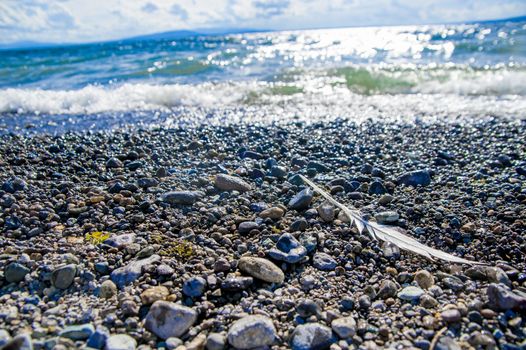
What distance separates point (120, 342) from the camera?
2.13 m

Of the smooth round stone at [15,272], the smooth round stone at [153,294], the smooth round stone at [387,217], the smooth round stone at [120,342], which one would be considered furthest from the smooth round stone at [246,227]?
the smooth round stone at [15,272]

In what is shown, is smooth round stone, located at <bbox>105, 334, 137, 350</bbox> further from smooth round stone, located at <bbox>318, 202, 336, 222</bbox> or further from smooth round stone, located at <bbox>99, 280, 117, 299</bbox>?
smooth round stone, located at <bbox>318, 202, 336, 222</bbox>

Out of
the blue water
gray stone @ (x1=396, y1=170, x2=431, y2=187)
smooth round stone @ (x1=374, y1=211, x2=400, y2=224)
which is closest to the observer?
smooth round stone @ (x1=374, y1=211, x2=400, y2=224)

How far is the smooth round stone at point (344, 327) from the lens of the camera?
2242 millimetres

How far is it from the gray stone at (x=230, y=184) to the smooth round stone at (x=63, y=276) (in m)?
1.74

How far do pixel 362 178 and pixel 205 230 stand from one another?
189 centimetres

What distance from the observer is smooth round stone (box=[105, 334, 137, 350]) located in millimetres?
2102

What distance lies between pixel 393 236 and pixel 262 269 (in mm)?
1133

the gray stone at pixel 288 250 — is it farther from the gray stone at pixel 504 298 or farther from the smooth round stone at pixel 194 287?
the gray stone at pixel 504 298

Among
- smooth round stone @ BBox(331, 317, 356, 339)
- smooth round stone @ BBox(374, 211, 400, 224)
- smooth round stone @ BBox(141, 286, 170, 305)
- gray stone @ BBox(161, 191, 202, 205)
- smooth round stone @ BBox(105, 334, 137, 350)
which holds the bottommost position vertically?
smooth round stone @ BBox(331, 317, 356, 339)

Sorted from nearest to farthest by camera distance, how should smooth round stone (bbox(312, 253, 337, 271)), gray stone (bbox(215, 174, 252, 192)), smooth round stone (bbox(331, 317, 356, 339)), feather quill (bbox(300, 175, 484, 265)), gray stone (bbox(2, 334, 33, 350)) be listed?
gray stone (bbox(2, 334, 33, 350)) → smooth round stone (bbox(331, 317, 356, 339)) → smooth round stone (bbox(312, 253, 337, 271)) → feather quill (bbox(300, 175, 484, 265)) → gray stone (bbox(215, 174, 252, 192))

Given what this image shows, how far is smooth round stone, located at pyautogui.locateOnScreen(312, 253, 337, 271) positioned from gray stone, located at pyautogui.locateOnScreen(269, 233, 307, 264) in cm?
9

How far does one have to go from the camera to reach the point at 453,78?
461 inches

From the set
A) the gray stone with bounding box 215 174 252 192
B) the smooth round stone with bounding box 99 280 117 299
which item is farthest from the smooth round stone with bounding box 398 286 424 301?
the gray stone with bounding box 215 174 252 192
